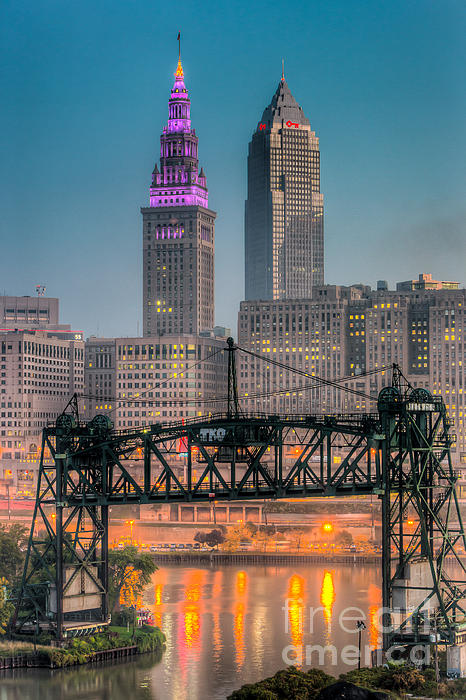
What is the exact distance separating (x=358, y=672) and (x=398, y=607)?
535 inches

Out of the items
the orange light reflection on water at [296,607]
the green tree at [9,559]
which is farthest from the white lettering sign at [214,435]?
the green tree at [9,559]

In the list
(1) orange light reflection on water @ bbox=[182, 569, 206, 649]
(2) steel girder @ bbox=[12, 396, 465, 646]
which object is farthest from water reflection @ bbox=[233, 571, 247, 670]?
(2) steel girder @ bbox=[12, 396, 465, 646]

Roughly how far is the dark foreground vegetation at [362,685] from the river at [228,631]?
636 inches

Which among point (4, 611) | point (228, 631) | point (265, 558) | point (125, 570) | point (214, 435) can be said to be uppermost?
point (214, 435)

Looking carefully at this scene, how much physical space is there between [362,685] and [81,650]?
3264 centimetres

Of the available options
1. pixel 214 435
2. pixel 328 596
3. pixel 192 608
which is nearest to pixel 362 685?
pixel 214 435

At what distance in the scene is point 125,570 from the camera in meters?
131

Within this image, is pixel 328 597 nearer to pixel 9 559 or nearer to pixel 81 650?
pixel 9 559

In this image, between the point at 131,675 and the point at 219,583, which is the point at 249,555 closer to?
the point at 219,583

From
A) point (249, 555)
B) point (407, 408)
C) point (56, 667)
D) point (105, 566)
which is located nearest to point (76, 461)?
point (105, 566)

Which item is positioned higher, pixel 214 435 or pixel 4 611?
pixel 214 435

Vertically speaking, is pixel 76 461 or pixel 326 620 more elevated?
pixel 76 461

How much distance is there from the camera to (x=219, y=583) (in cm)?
17038

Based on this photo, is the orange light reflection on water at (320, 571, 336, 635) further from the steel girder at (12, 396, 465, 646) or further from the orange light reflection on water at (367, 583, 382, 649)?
the steel girder at (12, 396, 465, 646)
